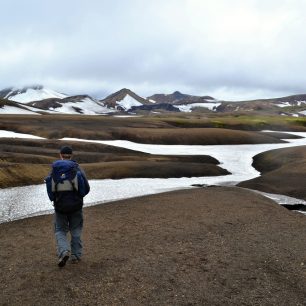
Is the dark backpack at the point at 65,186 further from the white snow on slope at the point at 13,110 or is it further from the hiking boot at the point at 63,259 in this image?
the white snow on slope at the point at 13,110

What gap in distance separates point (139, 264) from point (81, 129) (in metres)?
66.1

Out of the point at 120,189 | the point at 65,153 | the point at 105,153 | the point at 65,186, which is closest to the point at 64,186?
the point at 65,186

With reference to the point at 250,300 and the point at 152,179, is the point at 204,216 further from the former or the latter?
the point at 152,179

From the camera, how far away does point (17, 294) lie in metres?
12.1

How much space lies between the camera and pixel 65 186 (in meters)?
14.0

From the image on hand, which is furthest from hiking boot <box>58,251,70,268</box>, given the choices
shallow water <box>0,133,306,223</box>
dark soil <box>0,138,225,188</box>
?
dark soil <box>0,138,225,188</box>

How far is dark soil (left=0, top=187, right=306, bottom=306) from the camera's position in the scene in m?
12.2

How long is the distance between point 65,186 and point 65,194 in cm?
25

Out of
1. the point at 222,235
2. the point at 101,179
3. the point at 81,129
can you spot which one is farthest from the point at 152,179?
the point at 81,129

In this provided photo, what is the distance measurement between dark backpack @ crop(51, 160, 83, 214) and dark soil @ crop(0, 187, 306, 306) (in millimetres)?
1958

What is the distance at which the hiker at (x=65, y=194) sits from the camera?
13.9 metres

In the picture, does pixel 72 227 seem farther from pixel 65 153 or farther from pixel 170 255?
pixel 170 255

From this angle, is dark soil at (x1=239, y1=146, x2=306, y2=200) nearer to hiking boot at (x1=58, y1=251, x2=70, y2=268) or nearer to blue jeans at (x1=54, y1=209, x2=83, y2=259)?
blue jeans at (x1=54, y1=209, x2=83, y2=259)

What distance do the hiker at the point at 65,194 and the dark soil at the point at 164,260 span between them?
Result: 871 mm
